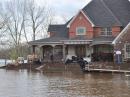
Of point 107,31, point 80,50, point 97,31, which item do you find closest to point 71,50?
point 80,50

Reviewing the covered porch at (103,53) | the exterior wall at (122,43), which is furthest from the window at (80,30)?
the exterior wall at (122,43)

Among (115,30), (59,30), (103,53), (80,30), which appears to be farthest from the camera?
(59,30)

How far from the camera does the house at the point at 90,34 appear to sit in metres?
58.6

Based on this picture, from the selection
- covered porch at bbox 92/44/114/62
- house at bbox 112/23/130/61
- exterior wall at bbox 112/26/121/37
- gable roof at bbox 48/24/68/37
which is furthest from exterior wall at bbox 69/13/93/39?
house at bbox 112/23/130/61

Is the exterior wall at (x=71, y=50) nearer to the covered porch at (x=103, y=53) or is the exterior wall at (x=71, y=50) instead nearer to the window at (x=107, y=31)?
the covered porch at (x=103, y=53)

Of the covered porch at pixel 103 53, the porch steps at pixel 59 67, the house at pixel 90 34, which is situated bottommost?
the porch steps at pixel 59 67

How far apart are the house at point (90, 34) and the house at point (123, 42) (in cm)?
210

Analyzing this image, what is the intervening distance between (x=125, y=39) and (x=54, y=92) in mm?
27757

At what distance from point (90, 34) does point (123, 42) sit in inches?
267

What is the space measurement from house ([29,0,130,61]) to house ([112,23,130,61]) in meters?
2.10

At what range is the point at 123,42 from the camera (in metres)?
54.7

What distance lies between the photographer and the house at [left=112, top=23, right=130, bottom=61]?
54531 mm

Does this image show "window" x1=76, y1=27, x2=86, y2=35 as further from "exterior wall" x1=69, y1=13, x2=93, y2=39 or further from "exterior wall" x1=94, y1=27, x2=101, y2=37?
"exterior wall" x1=94, y1=27, x2=101, y2=37

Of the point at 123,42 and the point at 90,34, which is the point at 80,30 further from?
the point at 123,42
